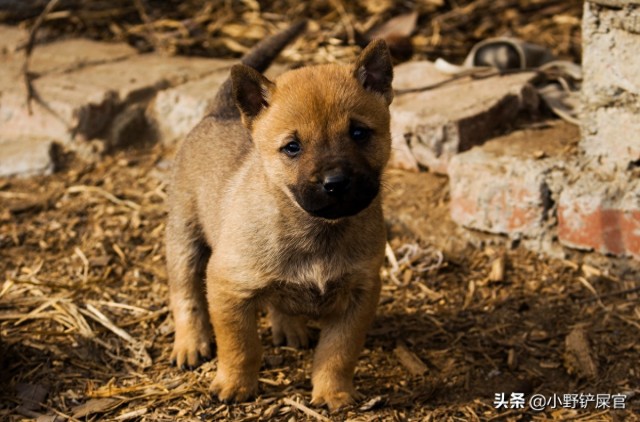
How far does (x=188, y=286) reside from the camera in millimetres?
4836

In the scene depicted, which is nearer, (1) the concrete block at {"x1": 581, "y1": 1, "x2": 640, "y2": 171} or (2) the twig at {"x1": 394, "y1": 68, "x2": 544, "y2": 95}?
(1) the concrete block at {"x1": 581, "y1": 1, "x2": 640, "y2": 171}

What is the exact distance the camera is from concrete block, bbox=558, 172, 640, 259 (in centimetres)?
509

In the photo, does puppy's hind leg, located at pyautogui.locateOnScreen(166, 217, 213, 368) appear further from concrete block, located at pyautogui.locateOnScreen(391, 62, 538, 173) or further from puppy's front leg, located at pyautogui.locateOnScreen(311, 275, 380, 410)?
concrete block, located at pyautogui.locateOnScreen(391, 62, 538, 173)

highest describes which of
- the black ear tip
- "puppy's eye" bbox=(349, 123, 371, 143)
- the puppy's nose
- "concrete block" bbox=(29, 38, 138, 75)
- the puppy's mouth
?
the black ear tip

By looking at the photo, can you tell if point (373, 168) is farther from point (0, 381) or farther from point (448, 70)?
point (448, 70)

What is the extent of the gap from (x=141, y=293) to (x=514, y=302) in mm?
2353

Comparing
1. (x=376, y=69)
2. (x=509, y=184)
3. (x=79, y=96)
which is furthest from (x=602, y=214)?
(x=79, y=96)

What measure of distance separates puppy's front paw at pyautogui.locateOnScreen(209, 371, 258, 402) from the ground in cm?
5

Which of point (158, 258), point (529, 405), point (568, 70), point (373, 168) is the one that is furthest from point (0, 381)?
point (568, 70)

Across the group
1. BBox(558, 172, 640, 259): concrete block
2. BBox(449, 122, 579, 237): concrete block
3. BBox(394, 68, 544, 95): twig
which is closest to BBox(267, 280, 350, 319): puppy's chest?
BBox(449, 122, 579, 237): concrete block

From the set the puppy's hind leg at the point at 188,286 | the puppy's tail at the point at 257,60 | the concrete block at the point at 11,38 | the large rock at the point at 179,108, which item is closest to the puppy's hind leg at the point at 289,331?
the puppy's hind leg at the point at 188,286

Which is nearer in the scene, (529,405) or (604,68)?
(529,405)

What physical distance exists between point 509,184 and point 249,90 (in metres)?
2.06

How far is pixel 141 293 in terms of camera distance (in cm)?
546
